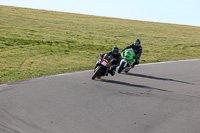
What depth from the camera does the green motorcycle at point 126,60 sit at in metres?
12.5

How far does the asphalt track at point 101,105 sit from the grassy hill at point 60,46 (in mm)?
2240

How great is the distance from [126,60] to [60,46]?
10.2 meters

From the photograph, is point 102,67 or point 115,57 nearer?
point 102,67

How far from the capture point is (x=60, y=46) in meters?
22.2

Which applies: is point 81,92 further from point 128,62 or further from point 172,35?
point 172,35

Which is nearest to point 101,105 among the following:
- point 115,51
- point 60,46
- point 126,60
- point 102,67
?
point 102,67

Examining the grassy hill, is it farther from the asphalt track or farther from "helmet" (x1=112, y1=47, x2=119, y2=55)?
"helmet" (x1=112, y1=47, x2=119, y2=55)

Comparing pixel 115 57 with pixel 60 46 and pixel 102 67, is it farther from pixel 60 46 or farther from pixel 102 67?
pixel 60 46

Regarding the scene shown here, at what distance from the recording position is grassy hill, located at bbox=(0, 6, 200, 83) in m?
14.5

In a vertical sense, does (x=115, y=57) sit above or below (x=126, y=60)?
above

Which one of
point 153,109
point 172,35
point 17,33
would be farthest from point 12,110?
point 172,35

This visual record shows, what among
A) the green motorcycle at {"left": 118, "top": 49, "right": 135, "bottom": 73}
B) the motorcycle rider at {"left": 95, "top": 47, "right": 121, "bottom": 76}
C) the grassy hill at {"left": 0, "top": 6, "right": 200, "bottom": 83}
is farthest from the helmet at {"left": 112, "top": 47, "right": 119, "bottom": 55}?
the grassy hill at {"left": 0, "top": 6, "right": 200, "bottom": 83}

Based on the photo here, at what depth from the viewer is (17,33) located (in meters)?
26.2

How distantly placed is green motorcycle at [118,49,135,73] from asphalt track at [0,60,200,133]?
0.64 m
